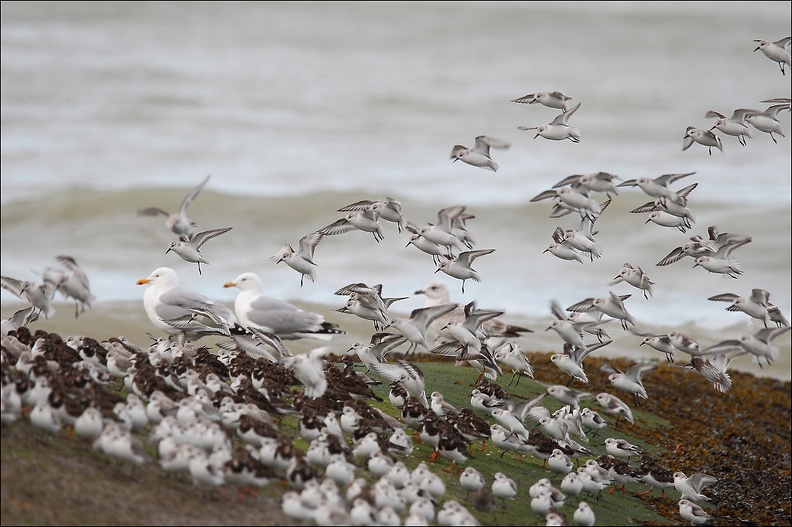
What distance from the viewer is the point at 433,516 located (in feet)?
27.6

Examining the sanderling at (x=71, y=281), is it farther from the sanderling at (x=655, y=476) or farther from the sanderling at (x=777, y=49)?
the sanderling at (x=777, y=49)

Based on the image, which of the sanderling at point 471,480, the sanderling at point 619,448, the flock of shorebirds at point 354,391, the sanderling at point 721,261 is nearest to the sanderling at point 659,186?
the flock of shorebirds at point 354,391

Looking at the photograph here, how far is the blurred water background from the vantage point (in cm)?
2750

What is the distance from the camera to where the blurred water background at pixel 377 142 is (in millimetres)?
27500

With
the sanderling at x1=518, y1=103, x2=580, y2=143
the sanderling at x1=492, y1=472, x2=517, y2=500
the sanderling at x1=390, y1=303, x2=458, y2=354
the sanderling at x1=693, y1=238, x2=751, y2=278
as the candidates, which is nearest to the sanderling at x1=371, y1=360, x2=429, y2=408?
the sanderling at x1=390, y1=303, x2=458, y2=354

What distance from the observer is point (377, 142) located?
143 feet

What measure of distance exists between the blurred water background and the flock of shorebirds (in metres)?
7.11

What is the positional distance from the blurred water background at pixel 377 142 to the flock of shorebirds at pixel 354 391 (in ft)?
23.3

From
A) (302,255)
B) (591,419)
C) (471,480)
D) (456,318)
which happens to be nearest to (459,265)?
(456,318)

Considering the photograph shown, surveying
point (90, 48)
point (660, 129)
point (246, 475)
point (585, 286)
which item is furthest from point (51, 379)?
point (90, 48)

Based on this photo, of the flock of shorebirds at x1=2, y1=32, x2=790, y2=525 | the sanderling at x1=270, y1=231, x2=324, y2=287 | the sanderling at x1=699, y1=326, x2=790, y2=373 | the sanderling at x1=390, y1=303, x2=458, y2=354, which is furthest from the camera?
the sanderling at x1=270, y1=231, x2=324, y2=287

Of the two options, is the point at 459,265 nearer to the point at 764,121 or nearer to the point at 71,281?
the point at 764,121

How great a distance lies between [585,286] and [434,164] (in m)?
14.6

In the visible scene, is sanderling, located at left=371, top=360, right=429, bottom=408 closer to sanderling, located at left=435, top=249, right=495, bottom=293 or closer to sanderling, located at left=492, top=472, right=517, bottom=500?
sanderling, located at left=435, top=249, right=495, bottom=293
